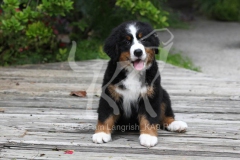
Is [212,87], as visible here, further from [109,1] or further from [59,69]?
[109,1]

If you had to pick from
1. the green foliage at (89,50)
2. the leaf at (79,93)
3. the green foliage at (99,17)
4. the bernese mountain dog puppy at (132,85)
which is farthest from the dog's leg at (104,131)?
the green foliage at (99,17)

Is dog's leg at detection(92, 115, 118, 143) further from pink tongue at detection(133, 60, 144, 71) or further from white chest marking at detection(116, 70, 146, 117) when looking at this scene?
pink tongue at detection(133, 60, 144, 71)

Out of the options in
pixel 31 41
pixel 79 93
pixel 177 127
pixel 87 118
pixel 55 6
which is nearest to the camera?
pixel 177 127

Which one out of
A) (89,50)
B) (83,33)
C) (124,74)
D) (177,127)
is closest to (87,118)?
(124,74)

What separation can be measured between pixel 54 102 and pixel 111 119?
4.43 ft

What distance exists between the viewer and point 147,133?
3.29 metres

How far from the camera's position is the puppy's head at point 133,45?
3.25 m

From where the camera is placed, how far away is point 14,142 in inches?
131

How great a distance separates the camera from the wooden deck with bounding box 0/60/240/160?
3.17m

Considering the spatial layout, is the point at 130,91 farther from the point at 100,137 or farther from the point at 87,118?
the point at 87,118

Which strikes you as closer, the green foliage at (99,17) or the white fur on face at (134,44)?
the white fur on face at (134,44)

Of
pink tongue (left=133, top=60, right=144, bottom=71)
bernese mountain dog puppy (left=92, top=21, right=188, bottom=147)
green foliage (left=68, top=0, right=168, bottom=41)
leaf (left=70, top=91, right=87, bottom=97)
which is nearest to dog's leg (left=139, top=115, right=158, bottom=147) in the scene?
bernese mountain dog puppy (left=92, top=21, right=188, bottom=147)

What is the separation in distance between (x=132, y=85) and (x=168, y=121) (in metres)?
Result: 0.51

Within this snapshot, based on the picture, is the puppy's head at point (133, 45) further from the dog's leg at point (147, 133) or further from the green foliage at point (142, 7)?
the green foliage at point (142, 7)
